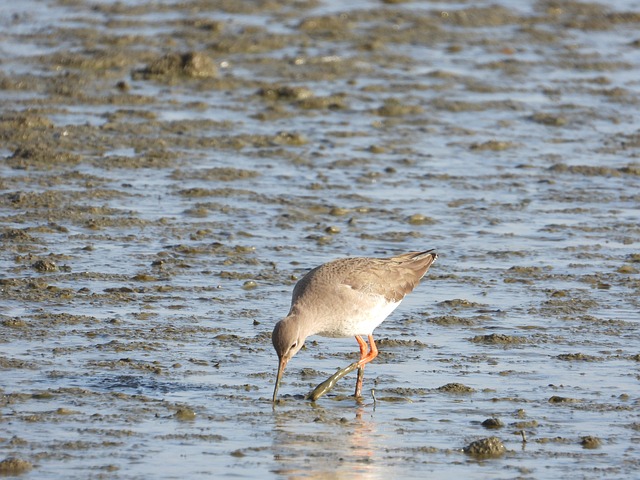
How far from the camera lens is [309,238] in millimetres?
12359

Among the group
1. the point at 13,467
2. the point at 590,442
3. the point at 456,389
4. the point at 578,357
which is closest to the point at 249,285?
the point at 456,389

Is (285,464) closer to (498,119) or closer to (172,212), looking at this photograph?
(172,212)

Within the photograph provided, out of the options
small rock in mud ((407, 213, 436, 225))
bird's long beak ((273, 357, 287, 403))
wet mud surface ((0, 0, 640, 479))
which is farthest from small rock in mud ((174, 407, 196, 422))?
small rock in mud ((407, 213, 436, 225))

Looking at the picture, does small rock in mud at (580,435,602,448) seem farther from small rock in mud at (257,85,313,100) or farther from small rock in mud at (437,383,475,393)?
small rock in mud at (257,85,313,100)

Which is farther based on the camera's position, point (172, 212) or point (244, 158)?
point (244, 158)

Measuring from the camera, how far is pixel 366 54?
68.3 feet

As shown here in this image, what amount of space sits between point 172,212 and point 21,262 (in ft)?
6.83

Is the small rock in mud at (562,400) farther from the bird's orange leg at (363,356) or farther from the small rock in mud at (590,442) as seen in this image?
the bird's orange leg at (363,356)

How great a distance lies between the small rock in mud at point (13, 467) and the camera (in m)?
7.08

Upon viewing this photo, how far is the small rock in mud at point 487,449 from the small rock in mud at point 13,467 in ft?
Answer: 8.09

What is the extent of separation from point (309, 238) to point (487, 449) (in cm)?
502

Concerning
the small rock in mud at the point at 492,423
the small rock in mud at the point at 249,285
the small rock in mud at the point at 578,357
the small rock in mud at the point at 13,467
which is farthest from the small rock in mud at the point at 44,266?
the small rock in mud at the point at 492,423

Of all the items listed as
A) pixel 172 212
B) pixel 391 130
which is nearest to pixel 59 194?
pixel 172 212

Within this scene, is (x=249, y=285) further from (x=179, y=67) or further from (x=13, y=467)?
(x=179, y=67)
